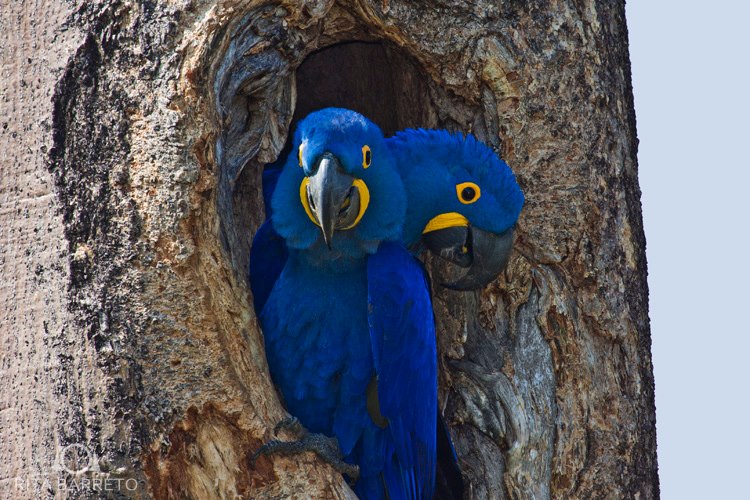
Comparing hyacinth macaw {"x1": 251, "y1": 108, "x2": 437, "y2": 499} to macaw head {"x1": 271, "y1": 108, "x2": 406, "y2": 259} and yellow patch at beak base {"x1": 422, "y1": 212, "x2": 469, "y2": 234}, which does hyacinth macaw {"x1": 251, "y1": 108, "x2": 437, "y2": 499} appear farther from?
yellow patch at beak base {"x1": 422, "y1": 212, "x2": 469, "y2": 234}

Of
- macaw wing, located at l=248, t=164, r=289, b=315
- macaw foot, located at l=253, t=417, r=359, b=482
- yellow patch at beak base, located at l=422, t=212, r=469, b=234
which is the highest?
yellow patch at beak base, located at l=422, t=212, r=469, b=234

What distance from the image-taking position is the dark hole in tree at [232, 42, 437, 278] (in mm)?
4215

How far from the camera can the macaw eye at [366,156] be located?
351 centimetres

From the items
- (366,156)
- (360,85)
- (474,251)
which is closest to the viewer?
(366,156)

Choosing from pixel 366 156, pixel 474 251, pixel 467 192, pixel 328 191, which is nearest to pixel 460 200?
pixel 467 192

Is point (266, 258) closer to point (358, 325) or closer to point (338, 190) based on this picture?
point (358, 325)

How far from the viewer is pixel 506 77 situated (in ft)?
12.5

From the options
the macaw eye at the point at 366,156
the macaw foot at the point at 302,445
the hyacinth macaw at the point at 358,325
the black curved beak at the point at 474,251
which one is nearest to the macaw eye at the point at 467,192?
the black curved beak at the point at 474,251

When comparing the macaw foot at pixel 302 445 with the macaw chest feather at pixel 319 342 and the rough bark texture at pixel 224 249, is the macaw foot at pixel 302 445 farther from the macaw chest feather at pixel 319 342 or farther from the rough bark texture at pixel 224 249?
the macaw chest feather at pixel 319 342

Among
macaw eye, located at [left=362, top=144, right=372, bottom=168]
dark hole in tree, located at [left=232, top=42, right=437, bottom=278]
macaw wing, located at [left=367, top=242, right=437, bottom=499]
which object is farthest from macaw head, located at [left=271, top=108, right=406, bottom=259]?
dark hole in tree, located at [left=232, top=42, right=437, bottom=278]

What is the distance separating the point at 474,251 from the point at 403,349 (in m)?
0.52

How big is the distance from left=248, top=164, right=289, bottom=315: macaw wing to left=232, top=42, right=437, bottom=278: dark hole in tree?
0.70ft

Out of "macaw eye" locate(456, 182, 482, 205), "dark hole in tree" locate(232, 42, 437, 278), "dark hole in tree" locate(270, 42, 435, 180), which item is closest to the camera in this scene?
"macaw eye" locate(456, 182, 482, 205)

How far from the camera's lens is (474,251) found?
3.83 meters
